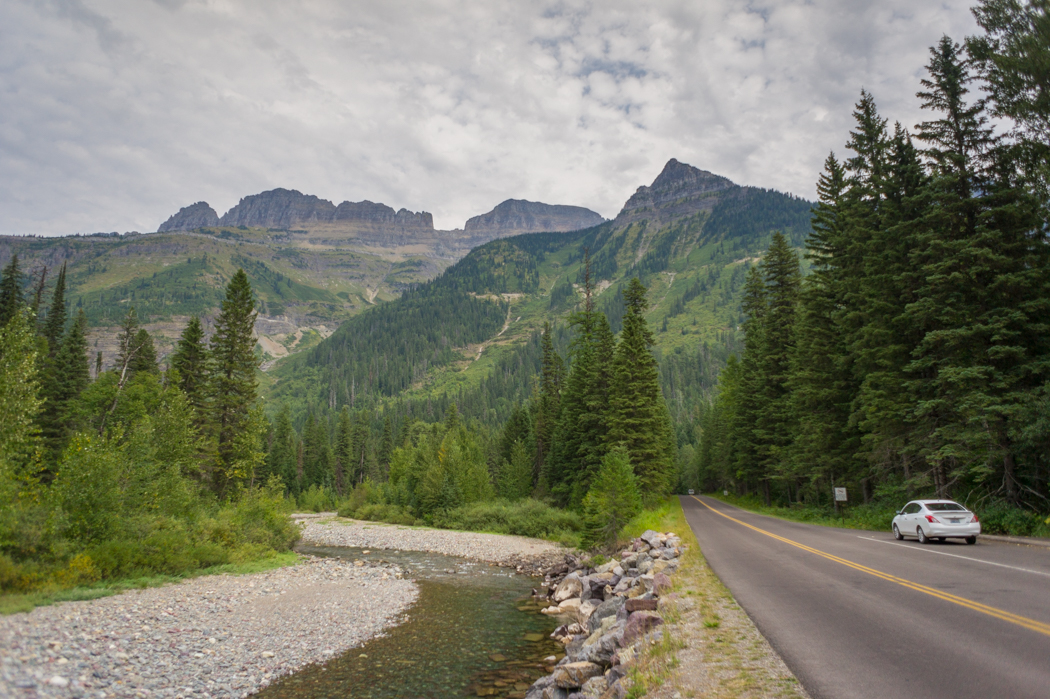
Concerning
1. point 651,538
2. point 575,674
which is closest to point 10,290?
point 651,538

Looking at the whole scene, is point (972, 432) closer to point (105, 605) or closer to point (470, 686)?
point (470, 686)

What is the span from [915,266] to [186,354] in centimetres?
4714

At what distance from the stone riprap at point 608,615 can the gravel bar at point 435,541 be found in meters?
9.84

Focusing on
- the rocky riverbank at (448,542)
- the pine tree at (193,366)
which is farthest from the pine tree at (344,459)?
the pine tree at (193,366)

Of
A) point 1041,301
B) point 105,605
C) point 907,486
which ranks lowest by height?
point 105,605

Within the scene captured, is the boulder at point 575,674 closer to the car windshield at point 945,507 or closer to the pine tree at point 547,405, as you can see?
the car windshield at point 945,507

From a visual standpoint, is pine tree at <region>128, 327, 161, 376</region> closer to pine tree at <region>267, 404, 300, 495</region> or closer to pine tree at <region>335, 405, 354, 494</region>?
pine tree at <region>267, 404, 300, 495</region>

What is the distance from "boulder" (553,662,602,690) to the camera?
10.1 m

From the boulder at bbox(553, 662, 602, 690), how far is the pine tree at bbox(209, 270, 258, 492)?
31.4m

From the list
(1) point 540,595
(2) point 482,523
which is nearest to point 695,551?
(1) point 540,595

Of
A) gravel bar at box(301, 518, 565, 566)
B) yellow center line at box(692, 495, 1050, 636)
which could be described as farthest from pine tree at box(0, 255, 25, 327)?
yellow center line at box(692, 495, 1050, 636)

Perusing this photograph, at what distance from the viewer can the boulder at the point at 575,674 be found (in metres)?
10.1

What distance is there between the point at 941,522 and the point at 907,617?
35.0ft

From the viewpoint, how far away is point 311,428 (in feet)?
336
